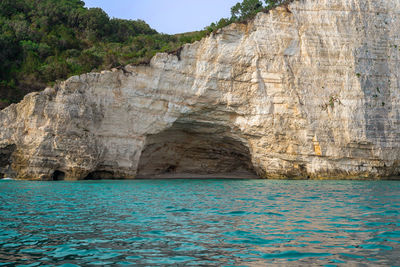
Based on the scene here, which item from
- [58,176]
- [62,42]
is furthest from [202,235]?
[62,42]

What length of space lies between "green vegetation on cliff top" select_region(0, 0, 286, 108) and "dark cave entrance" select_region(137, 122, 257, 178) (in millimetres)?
5213

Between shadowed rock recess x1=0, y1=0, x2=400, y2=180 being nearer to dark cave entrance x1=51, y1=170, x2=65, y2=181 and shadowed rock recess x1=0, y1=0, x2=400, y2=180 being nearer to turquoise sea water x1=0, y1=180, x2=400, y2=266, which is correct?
dark cave entrance x1=51, y1=170, x2=65, y2=181

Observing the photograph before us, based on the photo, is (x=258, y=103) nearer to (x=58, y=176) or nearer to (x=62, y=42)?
(x=58, y=176)

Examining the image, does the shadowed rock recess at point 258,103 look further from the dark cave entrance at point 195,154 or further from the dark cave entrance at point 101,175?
the dark cave entrance at point 195,154

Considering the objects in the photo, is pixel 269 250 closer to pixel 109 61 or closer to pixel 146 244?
pixel 146 244

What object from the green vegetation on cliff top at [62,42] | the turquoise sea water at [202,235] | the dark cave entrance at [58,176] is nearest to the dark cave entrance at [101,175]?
the dark cave entrance at [58,176]

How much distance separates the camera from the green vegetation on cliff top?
2659 cm

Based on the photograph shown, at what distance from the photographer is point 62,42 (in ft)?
108

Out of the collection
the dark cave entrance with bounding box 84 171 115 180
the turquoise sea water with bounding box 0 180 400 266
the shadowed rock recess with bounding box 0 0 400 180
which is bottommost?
A: the dark cave entrance with bounding box 84 171 115 180

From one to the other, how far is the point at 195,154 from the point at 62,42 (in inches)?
681

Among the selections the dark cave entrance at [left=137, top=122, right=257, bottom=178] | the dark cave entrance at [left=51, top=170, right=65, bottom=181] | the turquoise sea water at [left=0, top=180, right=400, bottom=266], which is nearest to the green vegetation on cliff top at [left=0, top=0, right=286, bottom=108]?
the dark cave entrance at [left=137, top=122, right=257, bottom=178]

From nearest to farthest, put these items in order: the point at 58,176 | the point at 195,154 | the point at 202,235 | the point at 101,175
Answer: the point at 202,235 → the point at 58,176 → the point at 101,175 → the point at 195,154

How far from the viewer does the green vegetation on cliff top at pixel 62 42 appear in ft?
87.2

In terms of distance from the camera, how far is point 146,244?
468 centimetres
